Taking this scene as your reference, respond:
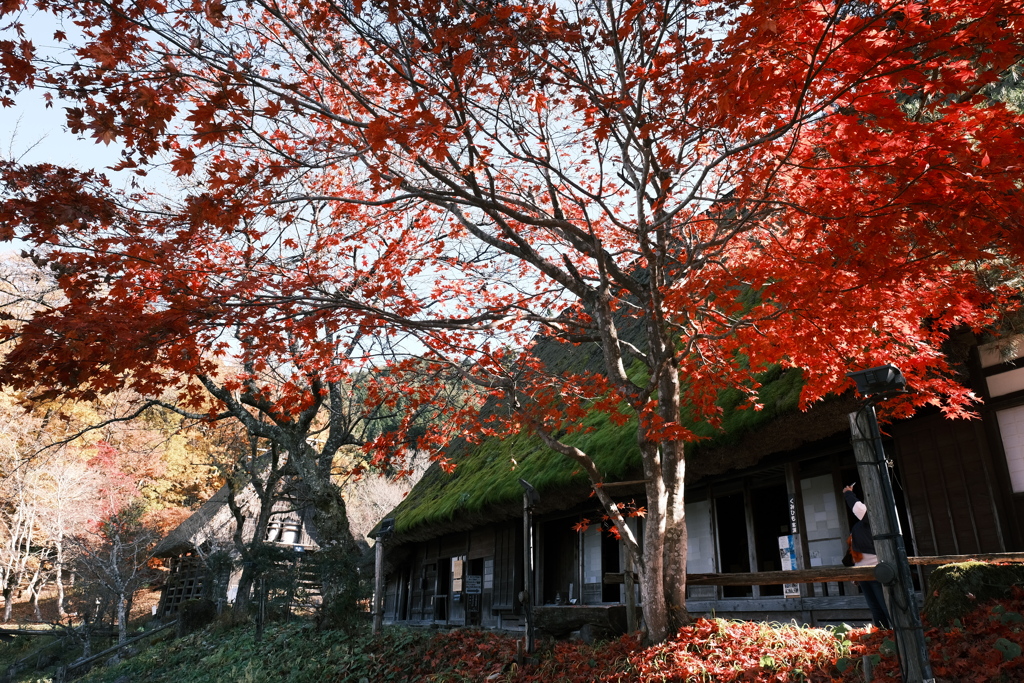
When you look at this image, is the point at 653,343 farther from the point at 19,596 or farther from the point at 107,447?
the point at 19,596

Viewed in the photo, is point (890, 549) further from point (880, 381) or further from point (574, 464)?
point (574, 464)

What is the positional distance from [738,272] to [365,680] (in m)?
8.51

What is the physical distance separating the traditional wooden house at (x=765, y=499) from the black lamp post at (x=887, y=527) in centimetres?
255

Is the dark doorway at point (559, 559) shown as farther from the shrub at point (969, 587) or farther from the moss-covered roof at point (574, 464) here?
the shrub at point (969, 587)

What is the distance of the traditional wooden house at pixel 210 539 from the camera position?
80.1 ft

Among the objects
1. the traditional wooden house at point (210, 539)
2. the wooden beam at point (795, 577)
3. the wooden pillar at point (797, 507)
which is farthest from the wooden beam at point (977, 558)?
the traditional wooden house at point (210, 539)

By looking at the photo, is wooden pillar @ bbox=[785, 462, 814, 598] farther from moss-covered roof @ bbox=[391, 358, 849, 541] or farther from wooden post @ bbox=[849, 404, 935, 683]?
wooden post @ bbox=[849, 404, 935, 683]

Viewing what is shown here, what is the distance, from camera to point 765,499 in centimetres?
1283

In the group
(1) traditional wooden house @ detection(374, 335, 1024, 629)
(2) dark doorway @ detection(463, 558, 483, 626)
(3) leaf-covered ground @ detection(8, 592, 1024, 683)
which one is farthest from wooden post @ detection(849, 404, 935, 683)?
(2) dark doorway @ detection(463, 558, 483, 626)

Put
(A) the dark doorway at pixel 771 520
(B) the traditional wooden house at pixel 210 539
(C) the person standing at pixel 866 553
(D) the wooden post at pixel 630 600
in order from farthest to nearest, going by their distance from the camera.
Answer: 1. (B) the traditional wooden house at pixel 210 539
2. (A) the dark doorway at pixel 771 520
3. (D) the wooden post at pixel 630 600
4. (C) the person standing at pixel 866 553

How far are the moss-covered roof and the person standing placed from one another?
4.15 feet

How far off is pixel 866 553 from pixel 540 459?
248 inches

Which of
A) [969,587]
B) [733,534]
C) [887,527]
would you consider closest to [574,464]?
[733,534]

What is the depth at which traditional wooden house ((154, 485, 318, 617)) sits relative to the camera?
2442 cm
